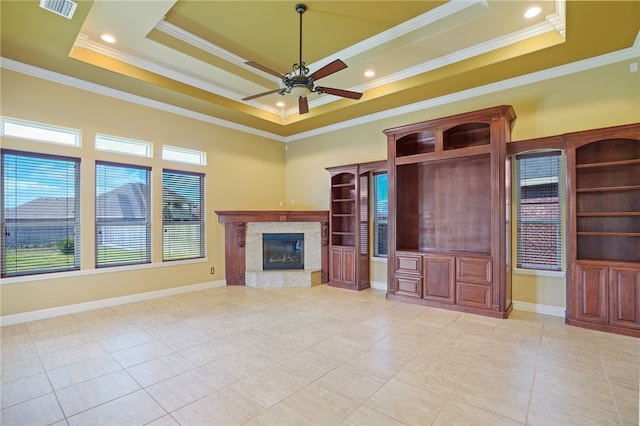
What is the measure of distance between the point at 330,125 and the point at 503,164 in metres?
3.50

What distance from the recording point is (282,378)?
8.70ft

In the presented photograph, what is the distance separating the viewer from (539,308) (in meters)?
4.32

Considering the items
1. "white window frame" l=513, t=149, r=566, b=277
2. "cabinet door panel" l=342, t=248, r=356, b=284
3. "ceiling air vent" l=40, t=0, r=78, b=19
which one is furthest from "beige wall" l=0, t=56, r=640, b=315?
"ceiling air vent" l=40, t=0, r=78, b=19

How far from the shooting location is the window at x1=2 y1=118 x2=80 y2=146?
396 cm

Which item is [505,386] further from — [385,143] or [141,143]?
[141,143]

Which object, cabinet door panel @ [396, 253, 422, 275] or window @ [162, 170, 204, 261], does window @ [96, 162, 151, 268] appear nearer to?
window @ [162, 170, 204, 261]

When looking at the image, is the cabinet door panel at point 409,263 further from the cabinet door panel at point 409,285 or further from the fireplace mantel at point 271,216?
the fireplace mantel at point 271,216

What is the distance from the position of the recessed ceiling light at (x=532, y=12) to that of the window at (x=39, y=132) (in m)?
6.01

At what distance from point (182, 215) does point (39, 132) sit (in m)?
2.26

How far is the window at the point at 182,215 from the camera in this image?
5449 millimetres

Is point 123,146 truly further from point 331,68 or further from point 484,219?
point 484,219

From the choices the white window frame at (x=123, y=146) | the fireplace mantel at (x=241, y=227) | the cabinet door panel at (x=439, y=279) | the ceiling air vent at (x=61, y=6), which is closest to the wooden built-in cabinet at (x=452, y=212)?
the cabinet door panel at (x=439, y=279)

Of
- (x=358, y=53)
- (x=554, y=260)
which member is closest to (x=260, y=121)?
(x=358, y=53)

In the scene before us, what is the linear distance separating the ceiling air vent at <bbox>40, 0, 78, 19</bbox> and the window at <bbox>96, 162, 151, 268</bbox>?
7.18 feet
